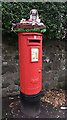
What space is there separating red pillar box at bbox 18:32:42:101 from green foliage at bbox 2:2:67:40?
60 centimetres

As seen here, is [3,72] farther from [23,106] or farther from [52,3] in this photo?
[52,3]

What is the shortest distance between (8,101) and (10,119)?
27.2 inches

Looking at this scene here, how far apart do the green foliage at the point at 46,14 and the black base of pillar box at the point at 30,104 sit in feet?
4.62

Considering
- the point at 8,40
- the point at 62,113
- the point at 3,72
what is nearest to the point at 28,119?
the point at 62,113

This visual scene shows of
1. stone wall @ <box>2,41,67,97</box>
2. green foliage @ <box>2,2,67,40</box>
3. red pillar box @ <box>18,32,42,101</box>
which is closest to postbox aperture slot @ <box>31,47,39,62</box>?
red pillar box @ <box>18,32,42,101</box>

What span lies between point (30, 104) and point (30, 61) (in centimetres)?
84

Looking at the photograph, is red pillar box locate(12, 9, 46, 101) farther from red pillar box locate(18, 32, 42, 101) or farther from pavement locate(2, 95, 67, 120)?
pavement locate(2, 95, 67, 120)

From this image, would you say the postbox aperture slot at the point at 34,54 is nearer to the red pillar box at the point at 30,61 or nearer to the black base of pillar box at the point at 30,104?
the red pillar box at the point at 30,61

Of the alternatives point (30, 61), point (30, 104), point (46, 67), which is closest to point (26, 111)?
point (30, 104)

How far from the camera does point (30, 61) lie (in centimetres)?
325

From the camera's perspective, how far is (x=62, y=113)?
3654mm

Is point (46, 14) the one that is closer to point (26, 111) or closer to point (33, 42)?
point (33, 42)

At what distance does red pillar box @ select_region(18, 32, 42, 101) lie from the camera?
3195mm

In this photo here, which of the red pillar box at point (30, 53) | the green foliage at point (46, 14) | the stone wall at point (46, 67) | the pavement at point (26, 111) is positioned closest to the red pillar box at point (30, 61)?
the red pillar box at point (30, 53)
